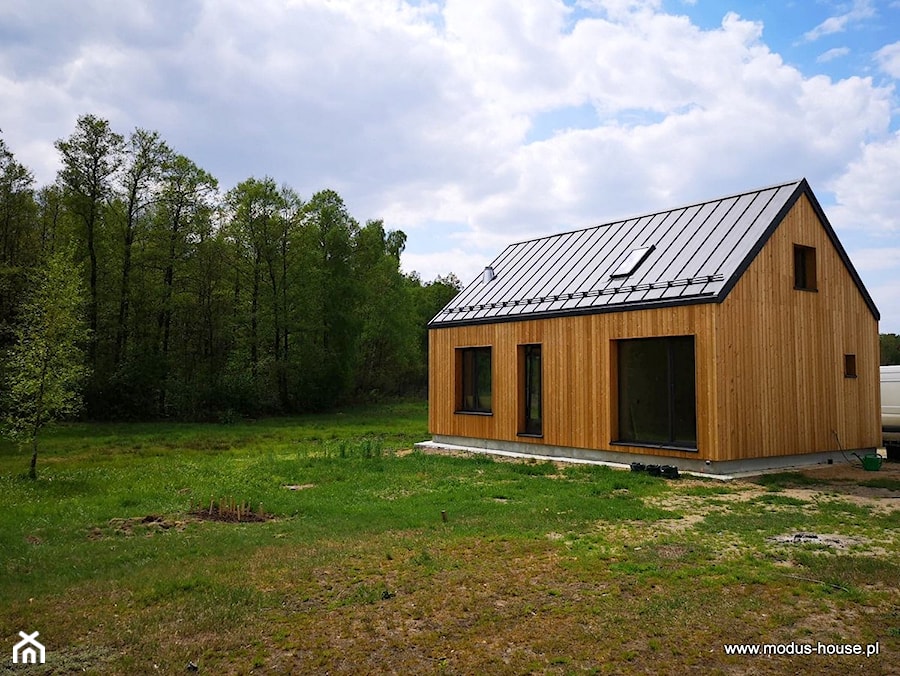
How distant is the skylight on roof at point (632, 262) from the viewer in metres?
13.9

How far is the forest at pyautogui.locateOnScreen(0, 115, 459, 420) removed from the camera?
24.2 m

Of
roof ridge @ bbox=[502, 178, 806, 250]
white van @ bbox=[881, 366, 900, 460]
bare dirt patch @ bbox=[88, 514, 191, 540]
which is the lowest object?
bare dirt patch @ bbox=[88, 514, 191, 540]

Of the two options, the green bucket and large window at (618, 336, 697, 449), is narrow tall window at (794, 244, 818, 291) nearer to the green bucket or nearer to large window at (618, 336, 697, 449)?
large window at (618, 336, 697, 449)

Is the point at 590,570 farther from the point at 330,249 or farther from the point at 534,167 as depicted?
the point at 330,249

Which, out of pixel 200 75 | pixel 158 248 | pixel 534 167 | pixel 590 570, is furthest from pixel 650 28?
pixel 158 248

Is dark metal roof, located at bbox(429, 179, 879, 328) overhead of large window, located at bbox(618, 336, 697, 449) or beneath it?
overhead

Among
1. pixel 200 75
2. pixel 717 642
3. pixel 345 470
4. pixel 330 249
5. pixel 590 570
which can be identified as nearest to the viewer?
pixel 717 642

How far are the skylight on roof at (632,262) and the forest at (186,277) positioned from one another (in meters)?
16.6

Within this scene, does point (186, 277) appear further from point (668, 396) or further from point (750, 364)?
point (750, 364)

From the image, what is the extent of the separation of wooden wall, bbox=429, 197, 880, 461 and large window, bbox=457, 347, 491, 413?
456 millimetres

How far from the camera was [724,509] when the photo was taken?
8.62 m

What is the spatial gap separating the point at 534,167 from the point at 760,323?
6947mm

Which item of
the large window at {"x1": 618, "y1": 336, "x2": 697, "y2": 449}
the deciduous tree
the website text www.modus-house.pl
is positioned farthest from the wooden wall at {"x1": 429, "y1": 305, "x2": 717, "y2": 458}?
the deciduous tree

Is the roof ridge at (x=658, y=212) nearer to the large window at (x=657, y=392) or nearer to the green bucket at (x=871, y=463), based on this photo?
the large window at (x=657, y=392)
